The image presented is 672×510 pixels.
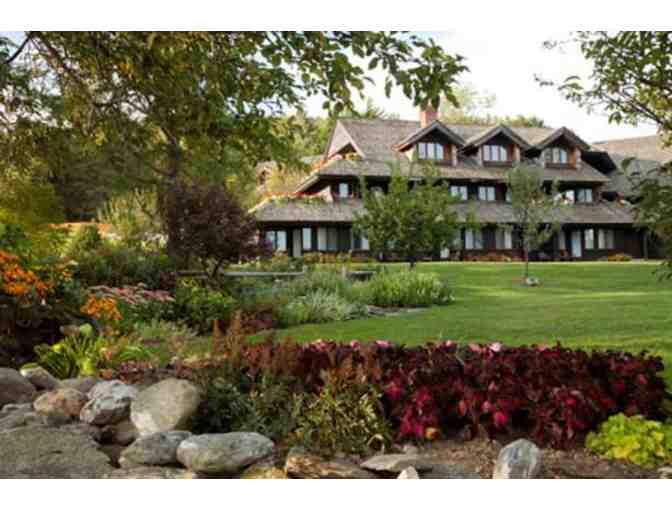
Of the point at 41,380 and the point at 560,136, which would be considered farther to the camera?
the point at 560,136

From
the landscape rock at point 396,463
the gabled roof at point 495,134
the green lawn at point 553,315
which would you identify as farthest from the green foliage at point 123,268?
the landscape rock at point 396,463

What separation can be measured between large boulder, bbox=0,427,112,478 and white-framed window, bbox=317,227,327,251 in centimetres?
821

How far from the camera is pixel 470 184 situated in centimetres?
1227

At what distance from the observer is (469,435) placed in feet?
12.1

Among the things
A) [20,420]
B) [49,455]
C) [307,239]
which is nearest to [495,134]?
[307,239]

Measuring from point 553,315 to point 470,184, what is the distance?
5088 millimetres

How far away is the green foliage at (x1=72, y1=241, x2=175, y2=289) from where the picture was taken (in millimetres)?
10195

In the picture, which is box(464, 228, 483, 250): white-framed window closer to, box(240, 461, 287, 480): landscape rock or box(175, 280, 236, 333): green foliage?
box(175, 280, 236, 333): green foliage

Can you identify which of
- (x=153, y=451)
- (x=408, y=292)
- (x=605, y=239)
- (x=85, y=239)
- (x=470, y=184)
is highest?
(x=470, y=184)

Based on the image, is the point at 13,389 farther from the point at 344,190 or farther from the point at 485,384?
the point at 344,190

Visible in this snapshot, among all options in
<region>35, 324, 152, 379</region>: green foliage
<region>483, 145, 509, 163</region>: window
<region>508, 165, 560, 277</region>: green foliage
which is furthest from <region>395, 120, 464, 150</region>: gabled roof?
<region>35, 324, 152, 379</region>: green foliage
